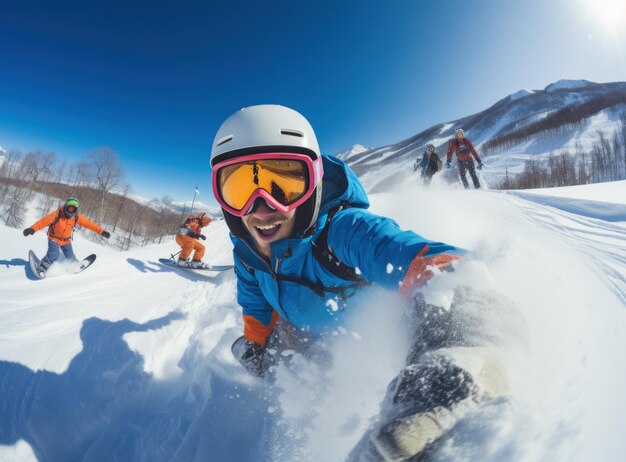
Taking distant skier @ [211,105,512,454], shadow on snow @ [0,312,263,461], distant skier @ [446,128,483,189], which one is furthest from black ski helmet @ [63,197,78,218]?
distant skier @ [446,128,483,189]

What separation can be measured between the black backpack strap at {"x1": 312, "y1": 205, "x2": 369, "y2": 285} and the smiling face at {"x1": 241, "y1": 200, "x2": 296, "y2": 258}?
0.22 metres

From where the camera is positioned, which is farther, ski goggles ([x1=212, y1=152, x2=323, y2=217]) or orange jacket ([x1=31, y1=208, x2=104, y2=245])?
orange jacket ([x1=31, y1=208, x2=104, y2=245])

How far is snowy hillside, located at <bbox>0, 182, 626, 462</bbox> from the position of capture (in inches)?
25.5

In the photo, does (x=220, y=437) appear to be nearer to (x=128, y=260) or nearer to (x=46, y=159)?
(x=128, y=260)

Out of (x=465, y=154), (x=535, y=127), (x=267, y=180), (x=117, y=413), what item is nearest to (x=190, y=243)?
(x=117, y=413)

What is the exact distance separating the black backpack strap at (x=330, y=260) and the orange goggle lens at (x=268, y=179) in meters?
0.31

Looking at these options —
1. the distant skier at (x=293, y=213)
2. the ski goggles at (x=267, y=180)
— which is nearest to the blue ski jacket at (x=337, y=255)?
the distant skier at (x=293, y=213)

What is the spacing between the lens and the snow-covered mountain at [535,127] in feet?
105

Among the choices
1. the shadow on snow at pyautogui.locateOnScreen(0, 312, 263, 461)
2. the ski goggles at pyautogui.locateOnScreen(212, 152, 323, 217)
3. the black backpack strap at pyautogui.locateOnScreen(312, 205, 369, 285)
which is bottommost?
the shadow on snow at pyautogui.locateOnScreen(0, 312, 263, 461)

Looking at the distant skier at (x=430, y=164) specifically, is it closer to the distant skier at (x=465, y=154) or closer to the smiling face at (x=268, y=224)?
the distant skier at (x=465, y=154)

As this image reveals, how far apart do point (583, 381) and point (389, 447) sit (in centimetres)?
60

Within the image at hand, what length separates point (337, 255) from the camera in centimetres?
146

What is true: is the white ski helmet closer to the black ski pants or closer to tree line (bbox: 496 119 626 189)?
the black ski pants

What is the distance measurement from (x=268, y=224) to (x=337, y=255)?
502mm
